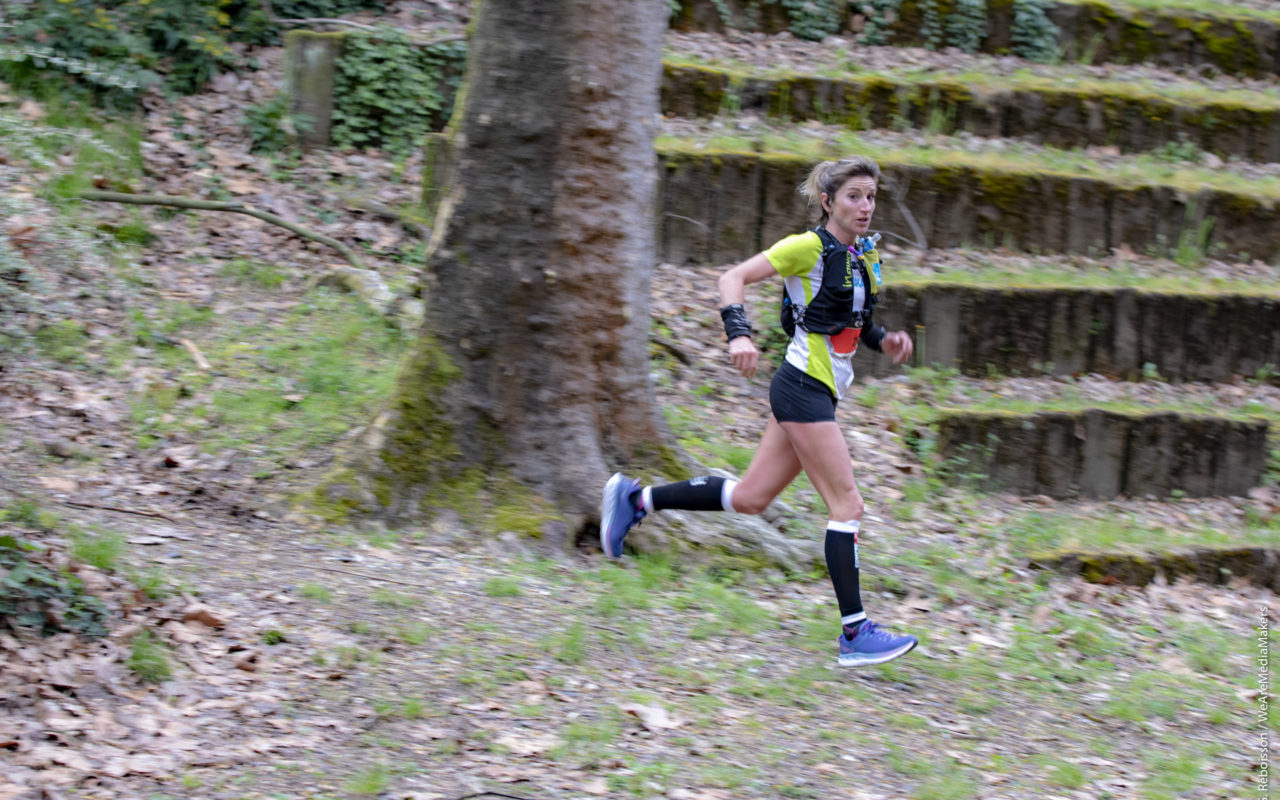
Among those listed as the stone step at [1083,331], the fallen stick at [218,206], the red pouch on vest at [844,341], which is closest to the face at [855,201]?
the red pouch on vest at [844,341]

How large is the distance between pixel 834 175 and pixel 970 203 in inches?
223

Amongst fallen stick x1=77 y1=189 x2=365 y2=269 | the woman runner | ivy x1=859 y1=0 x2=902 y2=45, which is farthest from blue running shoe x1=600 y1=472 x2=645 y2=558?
ivy x1=859 y1=0 x2=902 y2=45

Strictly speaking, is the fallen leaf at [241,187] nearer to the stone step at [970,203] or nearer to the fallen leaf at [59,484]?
the stone step at [970,203]

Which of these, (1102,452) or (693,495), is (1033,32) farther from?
(693,495)

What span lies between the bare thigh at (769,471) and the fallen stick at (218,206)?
4.33 meters

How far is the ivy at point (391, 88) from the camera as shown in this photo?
9.86 metres

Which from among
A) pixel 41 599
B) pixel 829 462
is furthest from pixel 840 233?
pixel 41 599

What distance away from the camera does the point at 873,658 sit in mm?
4777

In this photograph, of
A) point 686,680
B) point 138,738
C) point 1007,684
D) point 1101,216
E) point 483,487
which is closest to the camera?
point 138,738

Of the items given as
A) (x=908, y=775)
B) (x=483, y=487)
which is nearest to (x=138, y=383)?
(x=483, y=487)

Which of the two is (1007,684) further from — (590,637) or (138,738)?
(138,738)

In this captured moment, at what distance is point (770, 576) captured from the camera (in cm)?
581

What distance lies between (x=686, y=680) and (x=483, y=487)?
1644 mm

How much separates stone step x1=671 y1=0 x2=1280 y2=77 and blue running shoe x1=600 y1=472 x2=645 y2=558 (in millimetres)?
7741
